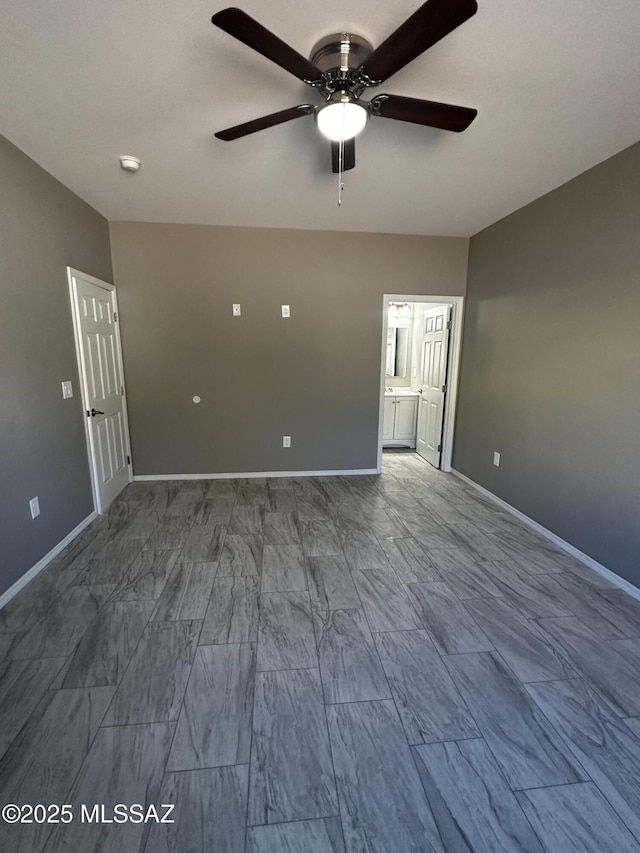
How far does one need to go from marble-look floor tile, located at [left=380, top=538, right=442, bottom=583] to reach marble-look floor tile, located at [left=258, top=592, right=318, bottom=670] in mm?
684

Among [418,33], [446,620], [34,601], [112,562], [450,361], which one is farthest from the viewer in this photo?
[450,361]

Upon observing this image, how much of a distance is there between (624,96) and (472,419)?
8.67ft

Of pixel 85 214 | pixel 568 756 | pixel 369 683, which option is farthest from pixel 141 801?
pixel 85 214

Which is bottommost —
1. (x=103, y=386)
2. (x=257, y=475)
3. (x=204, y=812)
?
(x=204, y=812)

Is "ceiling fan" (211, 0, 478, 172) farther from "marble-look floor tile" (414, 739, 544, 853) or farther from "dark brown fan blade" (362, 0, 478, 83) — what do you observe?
"marble-look floor tile" (414, 739, 544, 853)

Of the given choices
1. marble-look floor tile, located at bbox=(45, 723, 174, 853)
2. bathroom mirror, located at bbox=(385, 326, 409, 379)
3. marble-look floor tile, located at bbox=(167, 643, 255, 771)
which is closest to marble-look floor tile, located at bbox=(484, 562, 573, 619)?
marble-look floor tile, located at bbox=(167, 643, 255, 771)

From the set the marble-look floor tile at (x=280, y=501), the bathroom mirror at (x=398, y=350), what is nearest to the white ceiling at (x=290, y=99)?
the bathroom mirror at (x=398, y=350)

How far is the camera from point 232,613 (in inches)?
77.4

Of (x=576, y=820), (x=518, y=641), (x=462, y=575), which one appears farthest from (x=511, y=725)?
(x=462, y=575)

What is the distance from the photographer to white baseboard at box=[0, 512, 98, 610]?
6.71 feet

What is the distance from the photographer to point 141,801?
114 cm

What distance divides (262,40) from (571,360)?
2.60m

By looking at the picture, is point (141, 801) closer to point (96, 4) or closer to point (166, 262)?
point (96, 4)

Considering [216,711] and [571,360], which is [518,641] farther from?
[571,360]
